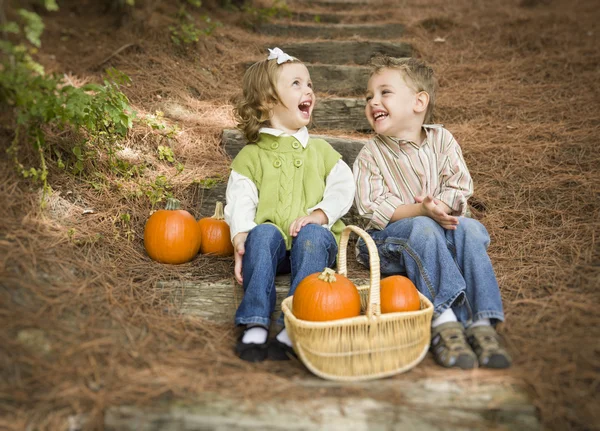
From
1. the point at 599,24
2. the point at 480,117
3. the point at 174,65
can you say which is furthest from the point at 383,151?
the point at 599,24

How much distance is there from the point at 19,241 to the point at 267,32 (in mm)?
4379

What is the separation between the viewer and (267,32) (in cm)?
585

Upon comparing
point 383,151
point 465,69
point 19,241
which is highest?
point 465,69

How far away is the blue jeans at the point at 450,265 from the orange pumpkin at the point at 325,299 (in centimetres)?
43

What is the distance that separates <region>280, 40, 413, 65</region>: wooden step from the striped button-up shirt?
236 cm

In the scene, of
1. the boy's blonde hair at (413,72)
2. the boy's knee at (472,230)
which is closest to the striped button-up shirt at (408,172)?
the boy's blonde hair at (413,72)

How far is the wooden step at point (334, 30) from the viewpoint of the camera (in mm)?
5734

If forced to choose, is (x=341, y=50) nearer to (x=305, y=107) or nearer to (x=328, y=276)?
(x=305, y=107)

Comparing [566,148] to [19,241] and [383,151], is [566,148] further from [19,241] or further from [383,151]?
[19,241]

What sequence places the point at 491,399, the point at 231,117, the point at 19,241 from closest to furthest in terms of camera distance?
the point at 491,399, the point at 19,241, the point at 231,117

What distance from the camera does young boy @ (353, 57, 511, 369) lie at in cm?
217

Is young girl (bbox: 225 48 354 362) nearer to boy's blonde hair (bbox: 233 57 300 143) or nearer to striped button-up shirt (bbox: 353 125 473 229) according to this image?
boy's blonde hair (bbox: 233 57 300 143)

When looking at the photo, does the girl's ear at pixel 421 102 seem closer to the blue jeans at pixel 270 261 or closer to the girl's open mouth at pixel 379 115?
the girl's open mouth at pixel 379 115

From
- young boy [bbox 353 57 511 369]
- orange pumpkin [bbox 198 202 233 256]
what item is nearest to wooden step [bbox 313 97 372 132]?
young boy [bbox 353 57 511 369]
